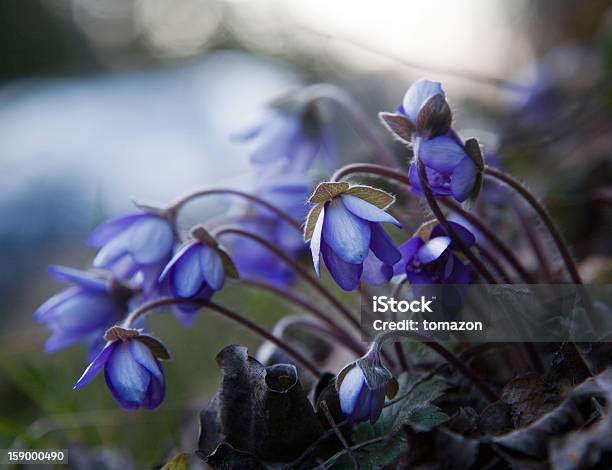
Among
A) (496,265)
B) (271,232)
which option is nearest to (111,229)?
(271,232)

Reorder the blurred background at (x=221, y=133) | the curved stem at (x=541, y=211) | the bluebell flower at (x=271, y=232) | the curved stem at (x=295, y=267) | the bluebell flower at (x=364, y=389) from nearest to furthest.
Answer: the bluebell flower at (x=364, y=389) → the curved stem at (x=541, y=211) → the curved stem at (x=295, y=267) → the bluebell flower at (x=271, y=232) → the blurred background at (x=221, y=133)

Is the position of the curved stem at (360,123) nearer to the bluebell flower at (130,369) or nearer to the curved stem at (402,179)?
the curved stem at (402,179)

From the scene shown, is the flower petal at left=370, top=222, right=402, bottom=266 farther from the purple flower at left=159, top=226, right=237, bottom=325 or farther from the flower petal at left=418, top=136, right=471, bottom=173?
the purple flower at left=159, top=226, right=237, bottom=325

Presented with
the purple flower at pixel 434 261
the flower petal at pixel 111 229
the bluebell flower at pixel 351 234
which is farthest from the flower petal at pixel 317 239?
the flower petal at pixel 111 229

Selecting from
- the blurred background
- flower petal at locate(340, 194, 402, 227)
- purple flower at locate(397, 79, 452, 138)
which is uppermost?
purple flower at locate(397, 79, 452, 138)

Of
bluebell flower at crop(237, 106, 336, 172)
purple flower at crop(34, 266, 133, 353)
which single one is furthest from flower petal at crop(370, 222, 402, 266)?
bluebell flower at crop(237, 106, 336, 172)

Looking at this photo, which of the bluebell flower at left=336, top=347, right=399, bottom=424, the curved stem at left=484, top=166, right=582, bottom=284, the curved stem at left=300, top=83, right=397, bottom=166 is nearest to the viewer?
the bluebell flower at left=336, top=347, right=399, bottom=424

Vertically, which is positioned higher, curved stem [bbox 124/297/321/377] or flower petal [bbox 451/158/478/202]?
flower petal [bbox 451/158/478/202]
